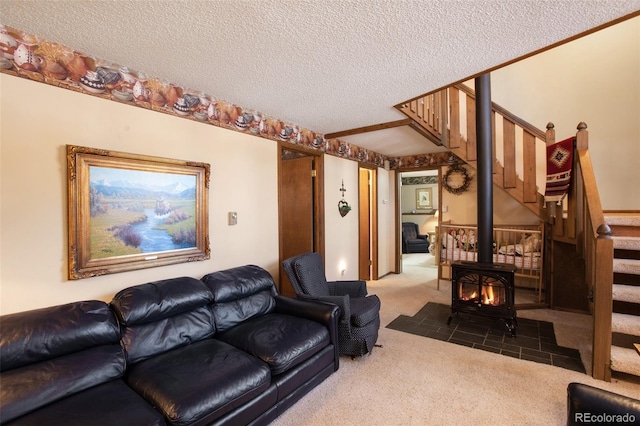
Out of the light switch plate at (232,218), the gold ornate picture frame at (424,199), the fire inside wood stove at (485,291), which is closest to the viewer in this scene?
the light switch plate at (232,218)

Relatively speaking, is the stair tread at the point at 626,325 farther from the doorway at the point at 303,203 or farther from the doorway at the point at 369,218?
the doorway at the point at 369,218

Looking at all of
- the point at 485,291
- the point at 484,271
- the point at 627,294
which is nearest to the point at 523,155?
the point at 484,271

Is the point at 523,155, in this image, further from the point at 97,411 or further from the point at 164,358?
the point at 97,411

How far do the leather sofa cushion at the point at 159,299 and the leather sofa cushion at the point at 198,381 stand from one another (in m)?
0.28

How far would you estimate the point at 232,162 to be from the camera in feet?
9.82

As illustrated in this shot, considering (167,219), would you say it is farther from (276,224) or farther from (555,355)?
(555,355)

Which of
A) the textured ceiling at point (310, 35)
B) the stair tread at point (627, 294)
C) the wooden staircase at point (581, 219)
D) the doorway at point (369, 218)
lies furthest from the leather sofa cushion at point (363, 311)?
the doorway at point (369, 218)

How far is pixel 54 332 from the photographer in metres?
1.60

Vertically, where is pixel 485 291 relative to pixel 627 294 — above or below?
below

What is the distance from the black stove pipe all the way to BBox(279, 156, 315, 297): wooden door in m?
2.26

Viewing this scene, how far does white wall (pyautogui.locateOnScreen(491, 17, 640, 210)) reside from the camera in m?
3.99

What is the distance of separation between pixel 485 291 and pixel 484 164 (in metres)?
1.58
